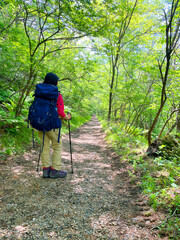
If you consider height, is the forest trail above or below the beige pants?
below

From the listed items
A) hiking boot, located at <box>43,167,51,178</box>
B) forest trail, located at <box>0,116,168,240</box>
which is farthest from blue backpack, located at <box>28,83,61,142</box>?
forest trail, located at <box>0,116,168,240</box>

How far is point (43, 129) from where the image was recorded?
10.4ft

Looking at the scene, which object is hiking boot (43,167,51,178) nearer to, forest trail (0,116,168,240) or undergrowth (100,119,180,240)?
forest trail (0,116,168,240)

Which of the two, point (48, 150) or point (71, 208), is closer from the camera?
point (71, 208)

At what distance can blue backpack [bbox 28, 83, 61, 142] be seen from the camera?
3096mm

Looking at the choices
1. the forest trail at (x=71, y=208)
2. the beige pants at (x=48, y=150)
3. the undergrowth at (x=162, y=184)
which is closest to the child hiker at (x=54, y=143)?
the beige pants at (x=48, y=150)

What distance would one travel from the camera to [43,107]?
10.2 ft

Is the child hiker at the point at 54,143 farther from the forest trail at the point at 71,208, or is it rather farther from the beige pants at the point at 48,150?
the forest trail at the point at 71,208

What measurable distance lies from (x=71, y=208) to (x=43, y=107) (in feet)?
6.61

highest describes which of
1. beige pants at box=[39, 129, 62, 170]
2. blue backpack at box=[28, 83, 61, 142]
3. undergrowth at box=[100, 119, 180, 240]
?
blue backpack at box=[28, 83, 61, 142]

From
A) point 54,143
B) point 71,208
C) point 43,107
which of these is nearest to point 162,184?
point 71,208

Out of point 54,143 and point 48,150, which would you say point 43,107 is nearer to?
point 54,143

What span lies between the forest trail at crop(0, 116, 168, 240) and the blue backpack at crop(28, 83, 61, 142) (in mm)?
1266

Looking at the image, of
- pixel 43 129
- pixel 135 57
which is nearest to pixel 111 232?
pixel 43 129
